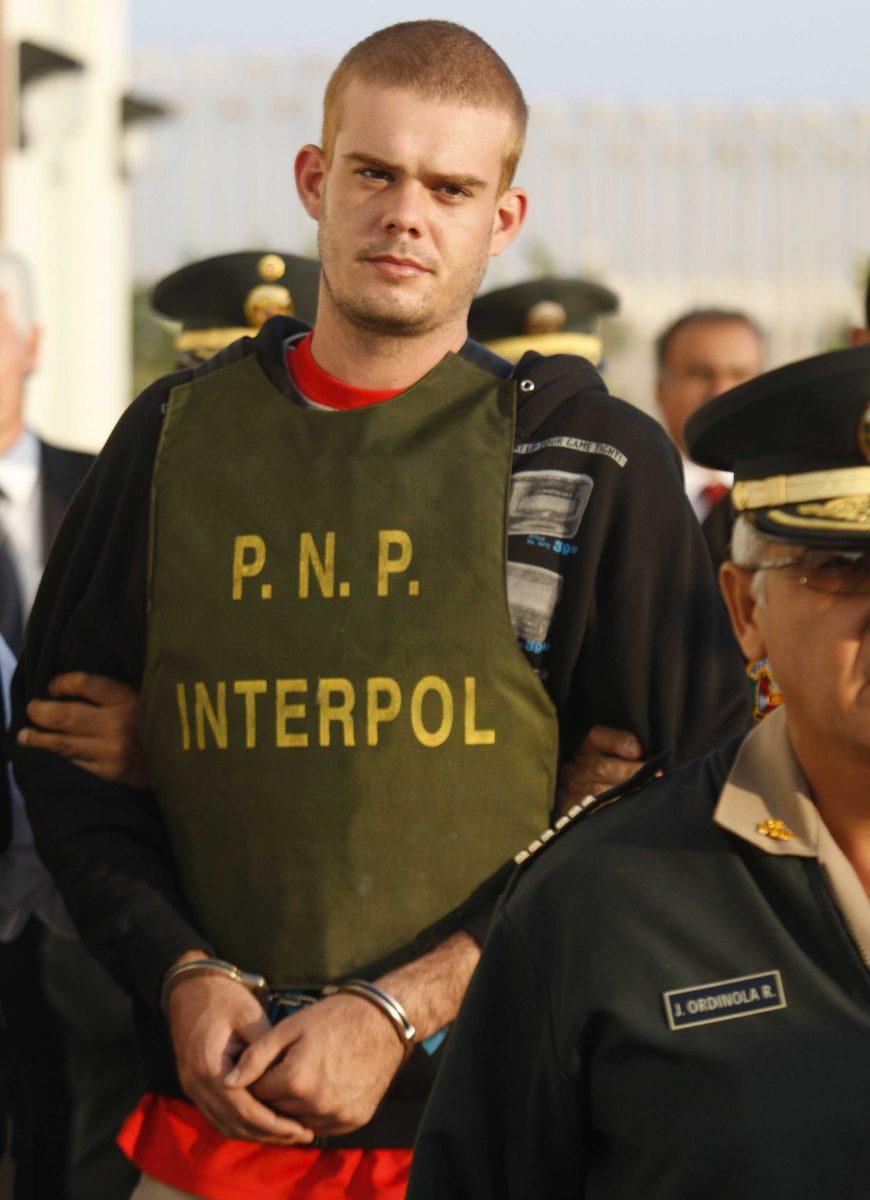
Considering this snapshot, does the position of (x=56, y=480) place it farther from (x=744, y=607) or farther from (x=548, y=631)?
(x=744, y=607)

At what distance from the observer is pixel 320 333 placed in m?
2.96

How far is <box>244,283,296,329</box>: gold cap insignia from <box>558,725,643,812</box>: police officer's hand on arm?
84.1 inches

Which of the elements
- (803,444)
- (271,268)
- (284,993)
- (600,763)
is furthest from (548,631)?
(271,268)

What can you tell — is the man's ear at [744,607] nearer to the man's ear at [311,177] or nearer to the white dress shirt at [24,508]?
the man's ear at [311,177]

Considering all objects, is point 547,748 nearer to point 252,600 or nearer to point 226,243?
point 252,600

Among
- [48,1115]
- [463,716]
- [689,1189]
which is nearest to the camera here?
[689,1189]

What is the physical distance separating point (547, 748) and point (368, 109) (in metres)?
0.83

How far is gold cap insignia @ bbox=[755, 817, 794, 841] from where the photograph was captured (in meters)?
1.90

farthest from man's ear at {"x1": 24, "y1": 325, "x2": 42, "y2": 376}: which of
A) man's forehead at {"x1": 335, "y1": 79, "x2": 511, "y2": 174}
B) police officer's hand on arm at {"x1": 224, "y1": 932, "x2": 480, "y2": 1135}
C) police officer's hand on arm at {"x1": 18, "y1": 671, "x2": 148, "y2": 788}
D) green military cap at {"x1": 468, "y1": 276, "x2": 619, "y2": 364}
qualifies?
police officer's hand on arm at {"x1": 224, "y1": 932, "x2": 480, "y2": 1135}

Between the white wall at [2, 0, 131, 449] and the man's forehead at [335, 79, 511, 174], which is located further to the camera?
the white wall at [2, 0, 131, 449]

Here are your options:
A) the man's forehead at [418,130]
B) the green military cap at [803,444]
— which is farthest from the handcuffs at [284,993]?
the man's forehead at [418,130]

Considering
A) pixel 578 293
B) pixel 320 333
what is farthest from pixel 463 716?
pixel 578 293

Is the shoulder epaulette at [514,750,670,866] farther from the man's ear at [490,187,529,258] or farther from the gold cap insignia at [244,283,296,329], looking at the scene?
the gold cap insignia at [244,283,296,329]

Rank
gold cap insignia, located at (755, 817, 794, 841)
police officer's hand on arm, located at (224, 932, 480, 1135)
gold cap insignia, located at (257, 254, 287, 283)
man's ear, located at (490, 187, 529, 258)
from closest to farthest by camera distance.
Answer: gold cap insignia, located at (755, 817, 794, 841) → police officer's hand on arm, located at (224, 932, 480, 1135) → man's ear, located at (490, 187, 529, 258) → gold cap insignia, located at (257, 254, 287, 283)
